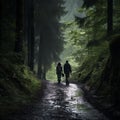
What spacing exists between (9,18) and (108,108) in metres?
12.2

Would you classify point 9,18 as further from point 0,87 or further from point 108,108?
point 108,108

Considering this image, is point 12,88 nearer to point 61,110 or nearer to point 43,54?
point 61,110

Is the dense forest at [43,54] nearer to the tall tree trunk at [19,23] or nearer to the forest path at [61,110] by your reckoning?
the tall tree trunk at [19,23]

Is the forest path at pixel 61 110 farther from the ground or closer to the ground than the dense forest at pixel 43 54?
closer to the ground

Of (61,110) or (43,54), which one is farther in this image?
(43,54)

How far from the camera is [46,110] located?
1254 cm

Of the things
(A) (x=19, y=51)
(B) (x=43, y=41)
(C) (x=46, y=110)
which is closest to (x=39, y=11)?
(B) (x=43, y=41)

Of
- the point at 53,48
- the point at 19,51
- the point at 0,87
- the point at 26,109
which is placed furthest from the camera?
the point at 53,48

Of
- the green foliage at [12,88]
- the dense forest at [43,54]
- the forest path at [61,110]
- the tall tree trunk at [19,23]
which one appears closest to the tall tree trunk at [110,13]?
the dense forest at [43,54]

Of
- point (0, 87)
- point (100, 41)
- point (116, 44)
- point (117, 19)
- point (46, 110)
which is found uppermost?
point (117, 19)

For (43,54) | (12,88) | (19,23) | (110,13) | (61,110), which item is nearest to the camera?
(61,110)

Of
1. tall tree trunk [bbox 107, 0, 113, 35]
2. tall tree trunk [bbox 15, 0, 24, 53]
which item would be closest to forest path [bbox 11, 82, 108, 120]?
tall tree trunk [bbox 15, 0, 24, 53]

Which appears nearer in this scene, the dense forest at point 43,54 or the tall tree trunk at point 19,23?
the dense forest at point 43,54

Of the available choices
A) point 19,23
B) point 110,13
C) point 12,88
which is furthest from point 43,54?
point 12,88
